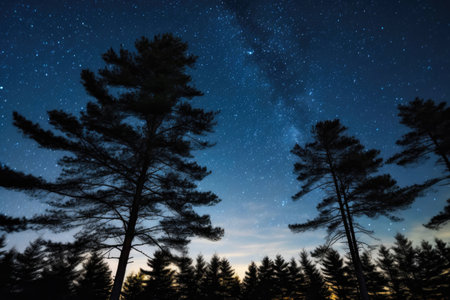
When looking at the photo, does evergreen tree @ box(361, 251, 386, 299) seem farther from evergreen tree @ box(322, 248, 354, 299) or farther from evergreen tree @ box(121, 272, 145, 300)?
evergreen tree @ box(121, 272, 145, 300)

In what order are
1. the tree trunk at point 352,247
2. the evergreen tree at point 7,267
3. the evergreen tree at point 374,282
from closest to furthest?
the tree trunk at point 352,247 → the evergreen tree at point 7,267 → the evergreen tree at point 374,282

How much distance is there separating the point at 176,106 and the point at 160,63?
2.45 meters

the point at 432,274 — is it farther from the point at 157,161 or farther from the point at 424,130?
the point at 157,161

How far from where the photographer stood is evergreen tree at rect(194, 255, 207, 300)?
2690cm

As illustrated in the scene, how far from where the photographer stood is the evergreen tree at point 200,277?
88.3 ft

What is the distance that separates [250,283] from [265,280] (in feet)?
12.5

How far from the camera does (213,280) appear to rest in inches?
1133

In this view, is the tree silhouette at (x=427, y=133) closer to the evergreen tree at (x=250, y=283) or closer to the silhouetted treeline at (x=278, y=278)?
the silhouetted treeline at (x=278, y=278)

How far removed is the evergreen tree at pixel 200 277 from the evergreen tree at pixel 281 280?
33.4ft

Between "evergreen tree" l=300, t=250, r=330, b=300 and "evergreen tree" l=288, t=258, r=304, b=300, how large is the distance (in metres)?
0.85

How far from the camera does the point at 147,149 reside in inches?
283

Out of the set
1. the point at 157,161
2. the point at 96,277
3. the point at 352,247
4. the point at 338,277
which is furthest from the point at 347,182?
the point at 96,277

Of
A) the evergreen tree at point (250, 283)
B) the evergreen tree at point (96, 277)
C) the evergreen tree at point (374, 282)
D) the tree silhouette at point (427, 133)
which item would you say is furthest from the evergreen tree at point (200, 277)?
the tree silhouette at point (427, 133)

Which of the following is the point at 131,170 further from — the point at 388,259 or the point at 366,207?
the point at 388,259
